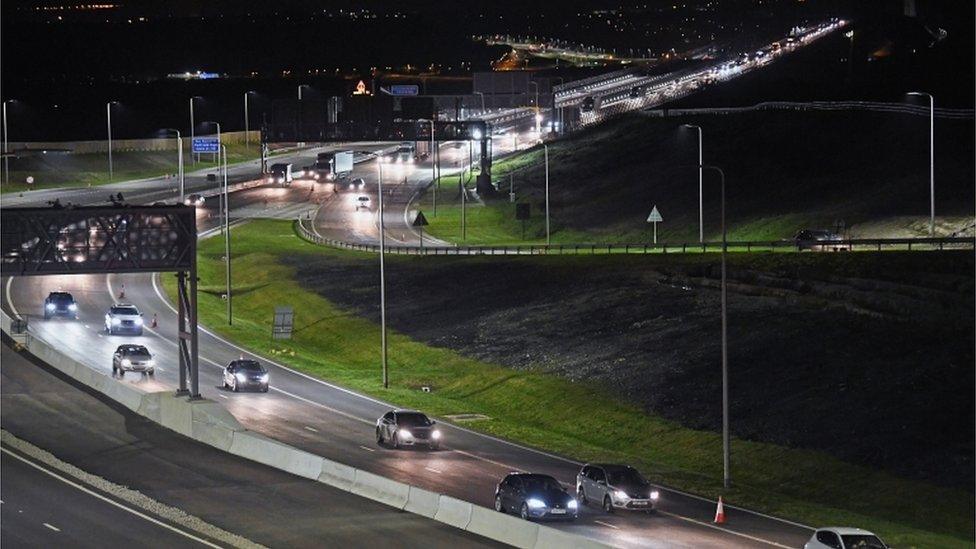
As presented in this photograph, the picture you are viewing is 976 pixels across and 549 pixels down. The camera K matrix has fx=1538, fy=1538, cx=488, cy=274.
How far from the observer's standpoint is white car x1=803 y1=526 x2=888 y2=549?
3884 cm

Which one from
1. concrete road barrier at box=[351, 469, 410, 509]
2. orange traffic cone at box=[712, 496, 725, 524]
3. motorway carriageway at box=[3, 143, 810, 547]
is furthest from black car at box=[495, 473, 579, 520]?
orange traffic cone at box=[712, 496, 725, 524]

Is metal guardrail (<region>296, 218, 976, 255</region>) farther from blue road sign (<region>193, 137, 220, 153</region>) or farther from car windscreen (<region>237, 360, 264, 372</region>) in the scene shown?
blue road sign (<region>193, 137, 220, 153</region>)

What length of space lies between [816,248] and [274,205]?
72840mm

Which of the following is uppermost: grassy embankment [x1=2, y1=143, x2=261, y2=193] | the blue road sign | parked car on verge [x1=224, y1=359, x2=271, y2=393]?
the blue road sign

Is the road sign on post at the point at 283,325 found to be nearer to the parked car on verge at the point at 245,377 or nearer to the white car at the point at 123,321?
the white car at the point at 123,321

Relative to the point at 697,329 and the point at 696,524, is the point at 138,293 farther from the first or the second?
the point at 696,524

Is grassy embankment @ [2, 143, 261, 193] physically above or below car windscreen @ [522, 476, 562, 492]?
above

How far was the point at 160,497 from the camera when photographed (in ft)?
152

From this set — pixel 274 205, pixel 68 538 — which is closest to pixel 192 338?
pixel 68 538

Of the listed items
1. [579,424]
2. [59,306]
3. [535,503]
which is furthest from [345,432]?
[59,306]

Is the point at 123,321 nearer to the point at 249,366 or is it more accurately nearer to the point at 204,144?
→ the point at 249,366

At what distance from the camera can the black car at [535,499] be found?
143 ft

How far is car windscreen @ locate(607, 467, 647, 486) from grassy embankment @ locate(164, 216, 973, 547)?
570 centimetres

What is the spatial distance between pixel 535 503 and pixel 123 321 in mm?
44844
